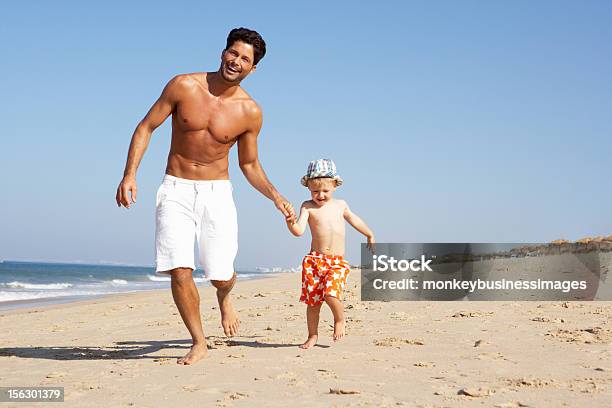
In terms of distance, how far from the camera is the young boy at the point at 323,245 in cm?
529

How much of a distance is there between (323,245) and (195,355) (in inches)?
56.7

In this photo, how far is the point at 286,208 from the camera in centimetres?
496

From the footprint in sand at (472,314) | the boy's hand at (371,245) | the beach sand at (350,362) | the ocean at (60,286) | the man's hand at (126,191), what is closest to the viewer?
the beach sand at (350,362)

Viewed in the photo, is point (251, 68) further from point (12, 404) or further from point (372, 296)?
point (372, 296)

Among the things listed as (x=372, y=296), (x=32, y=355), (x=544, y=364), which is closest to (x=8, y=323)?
(x=32, y=355)

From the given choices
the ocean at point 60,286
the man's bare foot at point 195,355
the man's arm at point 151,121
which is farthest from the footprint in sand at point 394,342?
the ocean at point 60,286

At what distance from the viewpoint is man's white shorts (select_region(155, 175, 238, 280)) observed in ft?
15.0

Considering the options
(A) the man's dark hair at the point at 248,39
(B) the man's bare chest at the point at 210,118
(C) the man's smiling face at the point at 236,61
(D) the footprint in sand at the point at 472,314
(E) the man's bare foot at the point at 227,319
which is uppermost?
(A) the man's dark hair at the point at 248,39

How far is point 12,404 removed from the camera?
3.37 meters

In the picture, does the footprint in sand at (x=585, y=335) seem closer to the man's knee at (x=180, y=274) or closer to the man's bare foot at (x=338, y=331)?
the man's bare foot at (x=338, y=331)

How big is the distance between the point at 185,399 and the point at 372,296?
23.6 feet

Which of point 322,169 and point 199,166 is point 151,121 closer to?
point 199,166

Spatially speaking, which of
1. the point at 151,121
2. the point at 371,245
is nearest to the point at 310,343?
the point at 371,245

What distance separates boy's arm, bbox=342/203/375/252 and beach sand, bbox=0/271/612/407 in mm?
821
